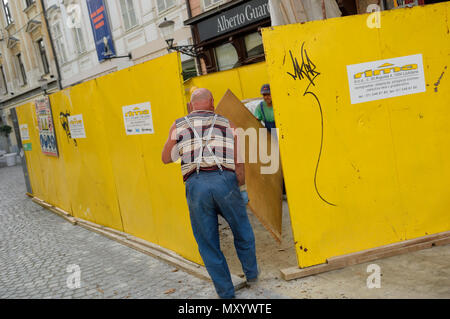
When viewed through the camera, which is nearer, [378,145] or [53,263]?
[378,145]

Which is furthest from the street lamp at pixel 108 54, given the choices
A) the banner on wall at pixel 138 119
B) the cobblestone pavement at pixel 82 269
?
the banner on wall at pixel 138 119

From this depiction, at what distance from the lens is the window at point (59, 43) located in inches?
924

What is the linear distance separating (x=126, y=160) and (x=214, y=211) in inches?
91.8

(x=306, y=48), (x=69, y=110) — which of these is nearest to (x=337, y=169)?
(x=306, y=48)

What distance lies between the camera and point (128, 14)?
17.8 metres

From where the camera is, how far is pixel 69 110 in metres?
7.06

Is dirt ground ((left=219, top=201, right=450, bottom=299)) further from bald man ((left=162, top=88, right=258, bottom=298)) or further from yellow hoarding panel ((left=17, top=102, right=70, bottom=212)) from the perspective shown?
yellow hoarding panel ((left=17, top=102, right=70, bottom=212))

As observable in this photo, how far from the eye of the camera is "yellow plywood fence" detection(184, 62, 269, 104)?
9484mm

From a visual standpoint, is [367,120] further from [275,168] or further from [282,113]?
[275,168]

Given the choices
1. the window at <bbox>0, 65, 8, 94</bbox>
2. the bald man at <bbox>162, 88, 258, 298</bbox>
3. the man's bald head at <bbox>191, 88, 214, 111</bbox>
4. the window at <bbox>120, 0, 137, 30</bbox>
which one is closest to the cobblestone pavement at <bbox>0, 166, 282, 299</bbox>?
the bald man at <bbox>162, 88, 258, 298</bbox>

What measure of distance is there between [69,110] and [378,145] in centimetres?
512

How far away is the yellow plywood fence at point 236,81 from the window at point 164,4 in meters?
6.74

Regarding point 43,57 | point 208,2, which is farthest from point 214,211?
point 43,57
